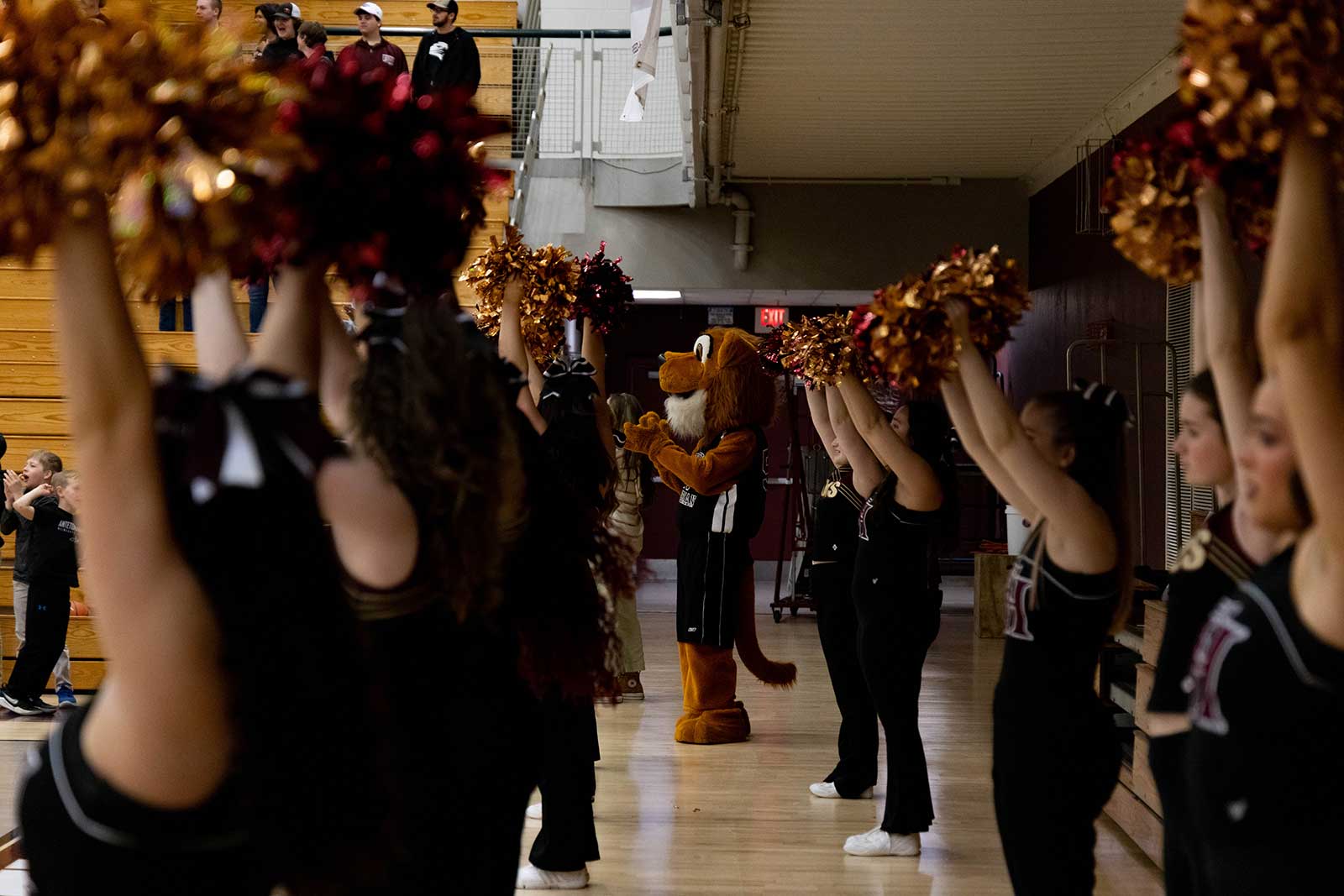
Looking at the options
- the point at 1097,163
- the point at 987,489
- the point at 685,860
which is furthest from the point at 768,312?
the point at 685,860

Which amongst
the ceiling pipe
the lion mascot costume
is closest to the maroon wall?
the lion mascot costume

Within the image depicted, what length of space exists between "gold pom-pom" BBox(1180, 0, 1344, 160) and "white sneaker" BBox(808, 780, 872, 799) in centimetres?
386

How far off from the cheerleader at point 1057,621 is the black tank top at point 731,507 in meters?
3.43

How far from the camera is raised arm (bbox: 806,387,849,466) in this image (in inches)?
191

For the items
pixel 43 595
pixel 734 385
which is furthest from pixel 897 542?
pixel 43 595

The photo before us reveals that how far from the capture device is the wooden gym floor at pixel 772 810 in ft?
13.2

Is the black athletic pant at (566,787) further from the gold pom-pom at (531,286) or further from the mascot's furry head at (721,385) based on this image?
the mascot's furry head at (721,385)

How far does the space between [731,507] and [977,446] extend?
3.35 meters

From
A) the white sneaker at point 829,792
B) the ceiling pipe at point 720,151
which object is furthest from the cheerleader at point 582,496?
the ceiling pipe at point 720,151

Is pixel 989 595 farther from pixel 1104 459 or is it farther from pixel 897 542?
pixel 1104 459

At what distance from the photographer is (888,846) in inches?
167

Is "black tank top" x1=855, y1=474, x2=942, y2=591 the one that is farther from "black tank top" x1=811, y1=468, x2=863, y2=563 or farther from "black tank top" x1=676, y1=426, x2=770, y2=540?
"black tank top" x1=676, y1=426, x2=770, y2=540

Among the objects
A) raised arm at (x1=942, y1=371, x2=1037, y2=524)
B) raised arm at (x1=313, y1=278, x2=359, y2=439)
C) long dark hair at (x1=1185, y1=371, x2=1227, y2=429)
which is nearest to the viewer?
raised arm at (x1=313, y1=278, x2=359, y2=439)

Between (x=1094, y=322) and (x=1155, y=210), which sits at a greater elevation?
(x=1094, y=322)
